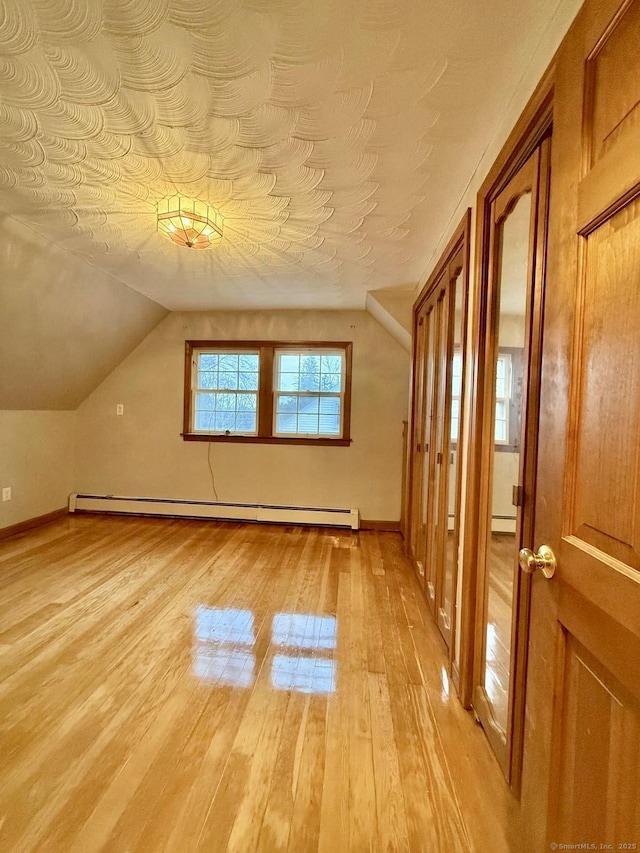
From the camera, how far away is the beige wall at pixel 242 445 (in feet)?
13.4

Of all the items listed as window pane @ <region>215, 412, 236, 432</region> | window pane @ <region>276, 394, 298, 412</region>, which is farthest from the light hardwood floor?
window pane @ <region>276, 394, 298, 412</region>

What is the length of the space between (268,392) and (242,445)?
0.68m

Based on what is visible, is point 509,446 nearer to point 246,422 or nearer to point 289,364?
point 289,364

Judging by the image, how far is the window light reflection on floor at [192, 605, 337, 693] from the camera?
67.6 inches

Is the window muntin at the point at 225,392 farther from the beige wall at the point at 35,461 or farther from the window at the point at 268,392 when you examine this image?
the beige wall at the point at 35,461

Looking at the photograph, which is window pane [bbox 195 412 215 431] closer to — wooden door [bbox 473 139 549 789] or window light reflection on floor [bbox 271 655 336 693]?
window light reflection on floor [bbox 271 655 336 693]

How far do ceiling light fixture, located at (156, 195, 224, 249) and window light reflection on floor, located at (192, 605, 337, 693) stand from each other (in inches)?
88.7

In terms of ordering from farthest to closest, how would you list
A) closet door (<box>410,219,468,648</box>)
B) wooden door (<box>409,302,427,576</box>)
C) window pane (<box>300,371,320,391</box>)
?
window pane (<box>300,371,320,391</box>) < wooden door (<box>409,302,427,576</box>) < closet door (<box>410,219,468,648</box>)

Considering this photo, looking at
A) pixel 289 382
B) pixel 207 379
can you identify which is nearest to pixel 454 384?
pixel 289 382

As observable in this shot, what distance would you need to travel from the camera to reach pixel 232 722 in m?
1.46

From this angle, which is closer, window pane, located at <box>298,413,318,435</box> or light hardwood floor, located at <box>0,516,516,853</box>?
light hardwood floor, located at <box>0,516,516,853</box>

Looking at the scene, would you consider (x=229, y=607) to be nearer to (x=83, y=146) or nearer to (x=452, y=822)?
(x=452, y=822)

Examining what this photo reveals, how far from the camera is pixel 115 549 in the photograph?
334cm

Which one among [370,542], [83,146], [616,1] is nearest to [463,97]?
[616,1]
